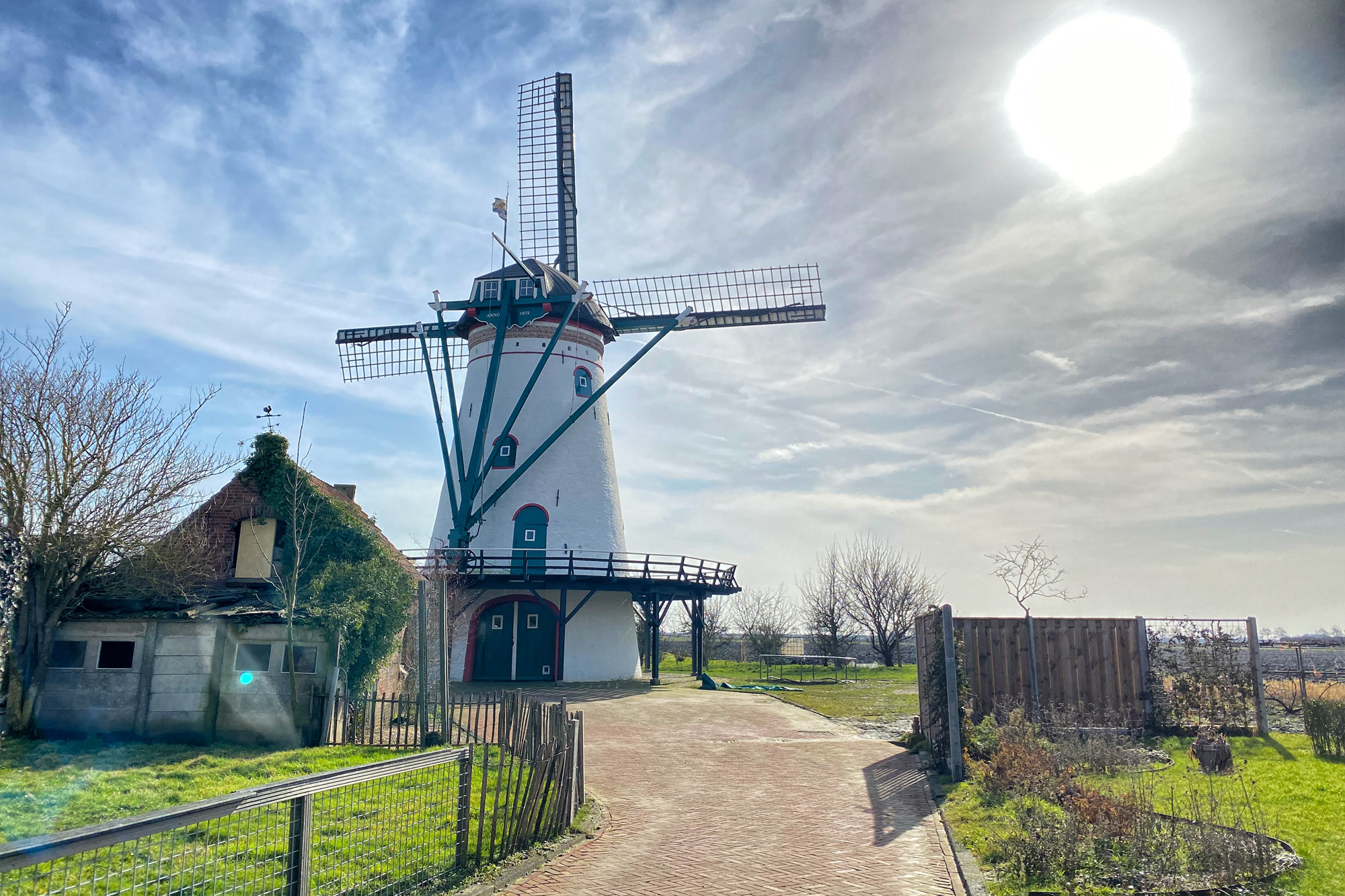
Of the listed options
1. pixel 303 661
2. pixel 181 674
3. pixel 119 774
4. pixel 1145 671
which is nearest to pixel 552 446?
pixel 303 661

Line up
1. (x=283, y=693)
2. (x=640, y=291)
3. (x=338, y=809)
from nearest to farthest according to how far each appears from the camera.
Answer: (x=338, y=809) → (x=283, y=693) → (x=640, y=291)

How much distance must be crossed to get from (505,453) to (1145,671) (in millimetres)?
19869

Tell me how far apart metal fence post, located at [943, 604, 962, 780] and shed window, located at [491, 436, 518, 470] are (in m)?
19.0

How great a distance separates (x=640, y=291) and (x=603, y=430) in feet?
18.4

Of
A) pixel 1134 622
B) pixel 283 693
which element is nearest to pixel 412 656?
pixel 283 693

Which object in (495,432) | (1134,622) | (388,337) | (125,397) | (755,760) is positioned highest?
(388,337)

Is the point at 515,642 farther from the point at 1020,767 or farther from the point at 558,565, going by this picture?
the point at 1020,767

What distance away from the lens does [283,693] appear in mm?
14500

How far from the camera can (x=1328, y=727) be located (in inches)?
481

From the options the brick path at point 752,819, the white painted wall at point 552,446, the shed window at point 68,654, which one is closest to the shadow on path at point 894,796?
the brick path at point 752,819

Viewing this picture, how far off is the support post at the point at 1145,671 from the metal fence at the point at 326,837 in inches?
388

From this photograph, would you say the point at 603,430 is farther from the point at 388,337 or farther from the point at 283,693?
the point at 283,693

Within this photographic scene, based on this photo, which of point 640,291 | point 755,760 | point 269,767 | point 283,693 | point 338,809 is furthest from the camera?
point 640,291

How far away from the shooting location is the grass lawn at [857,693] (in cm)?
2111
